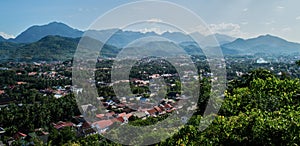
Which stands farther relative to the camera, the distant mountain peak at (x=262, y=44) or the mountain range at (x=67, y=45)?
the distant mountain peak at (x=262, y=44)

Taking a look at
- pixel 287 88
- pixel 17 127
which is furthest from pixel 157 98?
pixel 287 88

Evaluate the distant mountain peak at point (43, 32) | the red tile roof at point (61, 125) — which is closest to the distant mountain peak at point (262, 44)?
the distant mountain peak at point (43, 32)

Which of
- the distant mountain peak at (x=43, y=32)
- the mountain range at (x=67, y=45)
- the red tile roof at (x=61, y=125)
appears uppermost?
the distant mountain peak at (x=43, y=32)

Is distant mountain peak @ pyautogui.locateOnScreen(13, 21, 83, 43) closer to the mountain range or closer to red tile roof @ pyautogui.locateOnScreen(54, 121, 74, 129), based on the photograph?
the mountain range

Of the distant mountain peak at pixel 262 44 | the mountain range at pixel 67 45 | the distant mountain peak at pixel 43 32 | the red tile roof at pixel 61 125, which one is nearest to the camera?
the red tile roof at pixel 61 125

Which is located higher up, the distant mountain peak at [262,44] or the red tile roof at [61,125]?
the distant mountain peak at [262,44]

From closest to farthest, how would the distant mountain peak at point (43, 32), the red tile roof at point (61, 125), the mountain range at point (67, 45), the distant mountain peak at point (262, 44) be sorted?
the red tile roof at point (61, 125) < the mountain range at point (67, 45) < the distant mountain peak at point (43, 32) < the distant mountain peak at point (262, 44)

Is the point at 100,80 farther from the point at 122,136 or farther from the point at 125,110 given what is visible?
the point at 122,136

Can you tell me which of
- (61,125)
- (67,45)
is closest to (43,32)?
(67,45)

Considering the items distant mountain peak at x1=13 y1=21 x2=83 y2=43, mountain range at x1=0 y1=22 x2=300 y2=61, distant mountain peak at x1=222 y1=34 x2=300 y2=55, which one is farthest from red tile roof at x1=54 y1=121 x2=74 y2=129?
distant mountain peak at x1=222 y1=34 x2=300 y2=55

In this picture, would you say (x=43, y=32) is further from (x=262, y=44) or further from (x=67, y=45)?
(x=262, y=44)

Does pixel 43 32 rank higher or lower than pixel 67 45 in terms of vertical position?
higher

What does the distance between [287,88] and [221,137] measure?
174 cm

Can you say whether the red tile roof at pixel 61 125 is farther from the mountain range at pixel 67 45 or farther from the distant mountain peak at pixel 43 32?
the distant mountain peak at pixel 43 32
